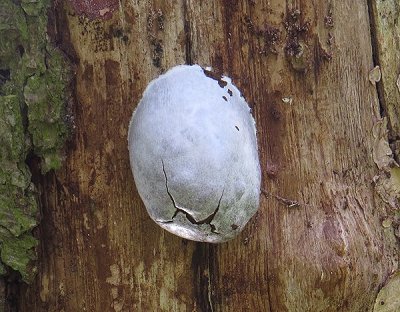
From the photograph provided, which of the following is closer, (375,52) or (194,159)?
(194,159)

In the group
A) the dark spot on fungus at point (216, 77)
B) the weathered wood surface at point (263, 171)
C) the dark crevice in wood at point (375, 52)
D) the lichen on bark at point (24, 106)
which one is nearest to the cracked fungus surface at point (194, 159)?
the dark spot on fungus at point (216, 77)

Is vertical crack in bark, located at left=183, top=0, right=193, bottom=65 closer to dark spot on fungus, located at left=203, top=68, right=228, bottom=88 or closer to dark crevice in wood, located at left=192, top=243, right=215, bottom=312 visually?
dark spot on fungus, located at left=203, top=68, right=228, bottom=88

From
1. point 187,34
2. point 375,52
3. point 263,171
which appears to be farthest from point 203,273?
point 375,52

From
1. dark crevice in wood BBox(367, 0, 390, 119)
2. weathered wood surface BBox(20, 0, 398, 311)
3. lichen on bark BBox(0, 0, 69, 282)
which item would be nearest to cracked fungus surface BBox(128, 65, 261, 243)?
weathered wood surface BBox(20, 0, 398, 311)

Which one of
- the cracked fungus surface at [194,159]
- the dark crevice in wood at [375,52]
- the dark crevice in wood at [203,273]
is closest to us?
the cracked fungus surface at [194,159]

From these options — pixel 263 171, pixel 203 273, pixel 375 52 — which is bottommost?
pixel 203 273

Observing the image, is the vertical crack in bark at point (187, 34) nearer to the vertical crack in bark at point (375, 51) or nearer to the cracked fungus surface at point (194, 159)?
the cracked fungus surface at point (194, 159)

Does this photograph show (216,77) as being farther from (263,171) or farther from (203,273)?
(203,273)

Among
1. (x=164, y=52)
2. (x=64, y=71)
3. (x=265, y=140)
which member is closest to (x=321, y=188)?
(x=265, y=140)
